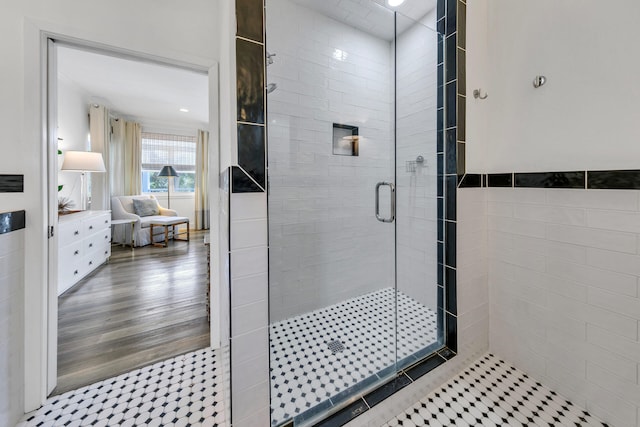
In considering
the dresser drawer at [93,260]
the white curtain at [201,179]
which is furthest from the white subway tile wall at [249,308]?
the white curtain at [201,179]

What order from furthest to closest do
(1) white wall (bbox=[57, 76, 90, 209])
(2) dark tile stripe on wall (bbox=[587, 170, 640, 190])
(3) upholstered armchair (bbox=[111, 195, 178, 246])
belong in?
(3) upholstered armchair (bbox=[111, 195, 178, 246]), (1) white wall (bbox=[57, 76, 90, 209]), (2) dark tile stripe on wall (bbox=[587, 170, 640, 190])

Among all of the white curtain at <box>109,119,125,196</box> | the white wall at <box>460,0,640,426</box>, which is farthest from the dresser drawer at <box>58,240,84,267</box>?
the white wall at <box>460,0,640,426</box>

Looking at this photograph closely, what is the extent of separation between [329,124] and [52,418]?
2.33 metres

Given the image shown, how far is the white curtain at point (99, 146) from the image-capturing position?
4.06 metres

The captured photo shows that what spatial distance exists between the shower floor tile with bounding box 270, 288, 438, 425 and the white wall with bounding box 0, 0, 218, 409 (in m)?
1.17

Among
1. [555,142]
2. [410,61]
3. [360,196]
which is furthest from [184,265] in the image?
[555,142]

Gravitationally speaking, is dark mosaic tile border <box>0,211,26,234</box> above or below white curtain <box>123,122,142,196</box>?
below

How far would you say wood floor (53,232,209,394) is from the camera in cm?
161

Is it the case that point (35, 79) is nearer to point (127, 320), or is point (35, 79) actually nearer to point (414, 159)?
point (127, 320)

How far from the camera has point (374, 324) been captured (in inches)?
75.4

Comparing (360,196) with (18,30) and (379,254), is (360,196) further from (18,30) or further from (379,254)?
(18,30)

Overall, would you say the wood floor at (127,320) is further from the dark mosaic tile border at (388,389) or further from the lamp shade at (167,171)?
the lamp shade at (167,171)

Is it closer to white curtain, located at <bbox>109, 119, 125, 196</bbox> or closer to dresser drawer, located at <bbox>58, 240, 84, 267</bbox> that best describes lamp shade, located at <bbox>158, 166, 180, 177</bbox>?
white curtain, located at <bbox>109, 119, 125, 196</bbox>

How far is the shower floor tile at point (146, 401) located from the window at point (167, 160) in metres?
5.06
